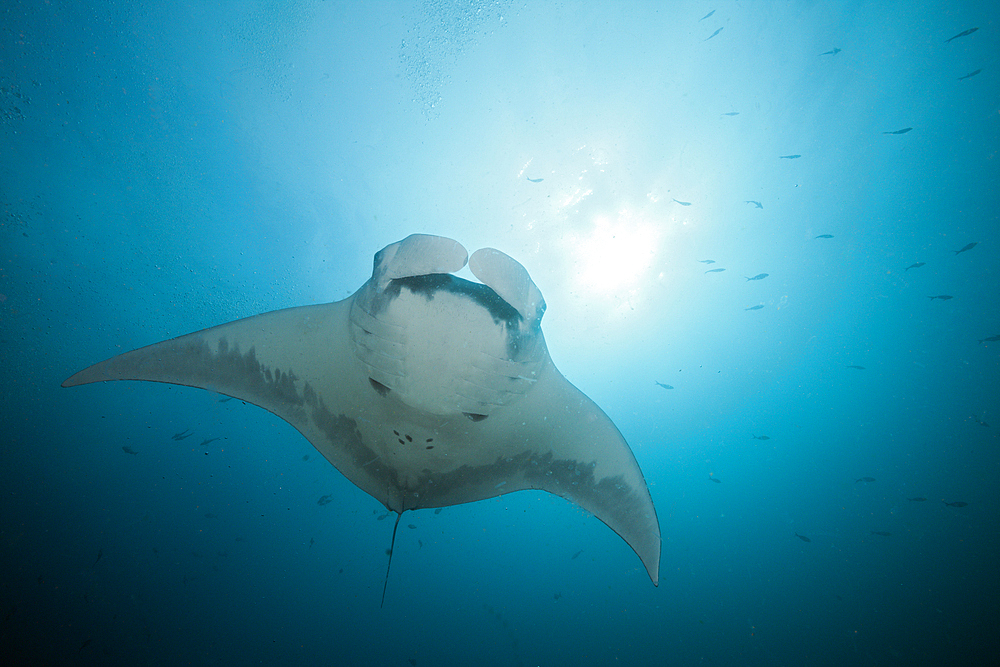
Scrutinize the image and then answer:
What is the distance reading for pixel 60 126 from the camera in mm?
4109

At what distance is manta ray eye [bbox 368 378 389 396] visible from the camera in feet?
6.95

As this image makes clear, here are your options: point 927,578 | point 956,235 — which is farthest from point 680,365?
point 927,578

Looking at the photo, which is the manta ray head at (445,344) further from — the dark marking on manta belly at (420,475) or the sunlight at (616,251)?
the sunlight at (616,251)

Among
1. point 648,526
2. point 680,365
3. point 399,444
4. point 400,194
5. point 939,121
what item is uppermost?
point 939,121

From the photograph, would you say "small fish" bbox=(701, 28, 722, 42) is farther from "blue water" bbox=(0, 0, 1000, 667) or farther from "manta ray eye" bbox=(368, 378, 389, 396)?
"manta ray eye" bbox=(368, 378, 389, 396)

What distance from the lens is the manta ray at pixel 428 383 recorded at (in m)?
1.74

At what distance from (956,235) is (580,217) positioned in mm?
6417

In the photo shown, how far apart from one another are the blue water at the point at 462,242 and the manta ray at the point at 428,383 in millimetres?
611

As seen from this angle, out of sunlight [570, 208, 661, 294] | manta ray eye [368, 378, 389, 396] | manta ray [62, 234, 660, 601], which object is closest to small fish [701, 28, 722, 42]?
sunlight [570, 208, 661, 294]

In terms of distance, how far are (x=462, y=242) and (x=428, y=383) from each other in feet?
9.96

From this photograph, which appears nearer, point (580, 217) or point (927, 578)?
point (580, 217)

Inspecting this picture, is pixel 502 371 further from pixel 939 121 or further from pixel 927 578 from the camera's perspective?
pixel 927 578

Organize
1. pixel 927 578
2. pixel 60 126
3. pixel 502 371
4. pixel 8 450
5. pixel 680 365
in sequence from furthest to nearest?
pixel 927 578 < pixel 680 365 < pixel 8 450 < pixel 60 126 < pixel 502 371

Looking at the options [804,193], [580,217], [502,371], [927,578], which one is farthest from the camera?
[927,578]
